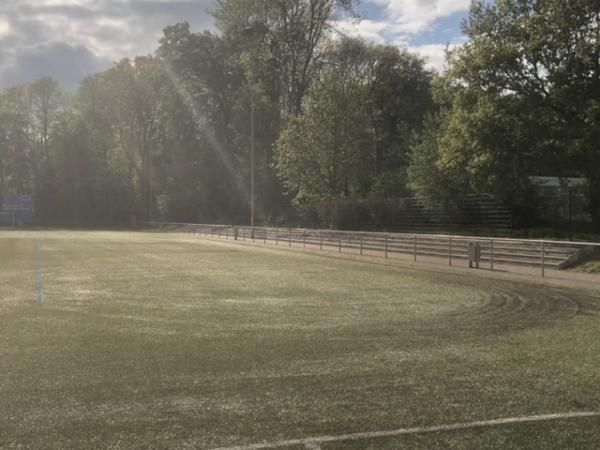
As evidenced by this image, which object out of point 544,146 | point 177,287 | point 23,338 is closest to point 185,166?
point 544,146

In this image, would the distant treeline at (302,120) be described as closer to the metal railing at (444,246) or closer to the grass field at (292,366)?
the metal railing at (444,246)

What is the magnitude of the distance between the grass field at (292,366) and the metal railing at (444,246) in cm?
509

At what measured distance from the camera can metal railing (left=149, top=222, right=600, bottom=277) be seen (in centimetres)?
1912

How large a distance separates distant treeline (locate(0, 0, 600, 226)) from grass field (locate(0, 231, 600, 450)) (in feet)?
44.2

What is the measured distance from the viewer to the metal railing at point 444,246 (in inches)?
753

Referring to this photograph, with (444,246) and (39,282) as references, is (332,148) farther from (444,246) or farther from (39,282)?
(39,282)

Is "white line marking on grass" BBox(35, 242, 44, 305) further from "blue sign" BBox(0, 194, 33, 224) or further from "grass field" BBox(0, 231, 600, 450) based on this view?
"blue sign" BBox(0, 194, 33, 224)

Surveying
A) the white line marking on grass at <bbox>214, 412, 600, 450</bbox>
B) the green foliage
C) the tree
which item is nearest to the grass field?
the white line marking on grass at <bbox>214, 412, 600, 450</bbox>

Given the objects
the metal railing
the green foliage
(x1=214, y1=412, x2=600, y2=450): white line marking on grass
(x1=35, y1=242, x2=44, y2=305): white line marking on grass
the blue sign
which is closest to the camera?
(x1=214, y1=412, x2=600, y2=450): white line marking on grass

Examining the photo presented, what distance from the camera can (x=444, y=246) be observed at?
24.9 meters

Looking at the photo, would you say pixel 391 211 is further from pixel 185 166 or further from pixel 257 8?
pixel 185 166

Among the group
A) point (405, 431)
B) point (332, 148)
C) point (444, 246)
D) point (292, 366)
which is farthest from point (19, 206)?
point (405, 431)

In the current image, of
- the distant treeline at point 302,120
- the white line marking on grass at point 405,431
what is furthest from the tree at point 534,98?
the white line marking on grass at point 405,431

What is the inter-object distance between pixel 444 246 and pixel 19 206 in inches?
3007
